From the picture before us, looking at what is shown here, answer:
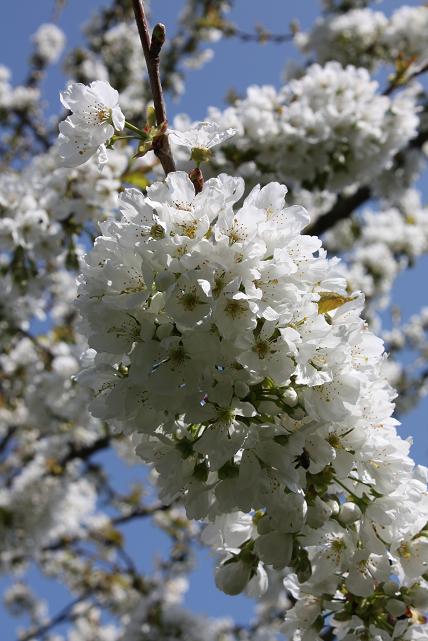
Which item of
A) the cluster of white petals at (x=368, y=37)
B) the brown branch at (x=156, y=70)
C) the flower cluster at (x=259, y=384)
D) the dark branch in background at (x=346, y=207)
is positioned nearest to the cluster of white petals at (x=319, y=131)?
the dark branch in background at (x=346, y=207)

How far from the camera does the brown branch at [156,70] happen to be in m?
1.75

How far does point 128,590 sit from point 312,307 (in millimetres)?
7702

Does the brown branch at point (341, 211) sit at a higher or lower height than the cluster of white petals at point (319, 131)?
higher

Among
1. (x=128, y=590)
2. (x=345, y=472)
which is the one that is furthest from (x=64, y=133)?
(x=128, y=590)

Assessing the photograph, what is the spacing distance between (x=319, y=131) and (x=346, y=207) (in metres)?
2.52

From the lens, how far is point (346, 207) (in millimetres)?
6617

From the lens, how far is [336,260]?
1660 mm

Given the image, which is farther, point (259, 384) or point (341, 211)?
point (341, 211)

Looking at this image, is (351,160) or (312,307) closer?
(312,307)

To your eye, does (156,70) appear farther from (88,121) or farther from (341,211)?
(341,211)

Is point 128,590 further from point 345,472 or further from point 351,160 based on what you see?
point 345,472

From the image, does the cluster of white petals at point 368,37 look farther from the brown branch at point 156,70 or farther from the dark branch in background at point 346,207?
the brown branch at point 156,70

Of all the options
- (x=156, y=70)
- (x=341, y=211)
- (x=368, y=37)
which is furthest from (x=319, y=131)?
(x=368, y=37)

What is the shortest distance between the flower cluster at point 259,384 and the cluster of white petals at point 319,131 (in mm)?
2770
